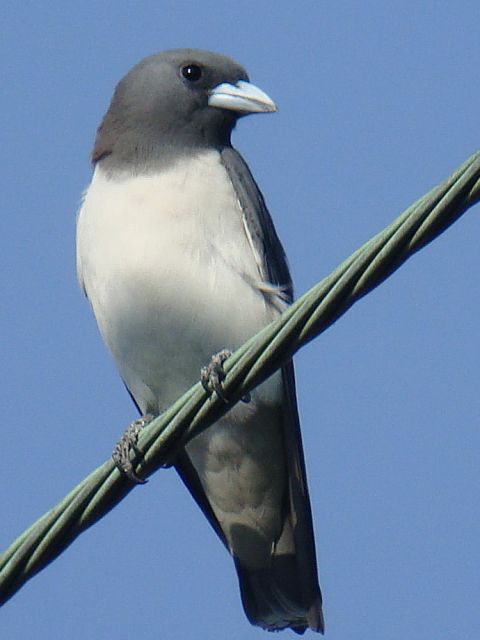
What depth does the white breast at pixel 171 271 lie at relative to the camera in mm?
6305

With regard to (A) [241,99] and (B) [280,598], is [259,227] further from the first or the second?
(B) [280,598]

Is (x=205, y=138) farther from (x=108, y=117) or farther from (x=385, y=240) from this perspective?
(x=385, y=240)

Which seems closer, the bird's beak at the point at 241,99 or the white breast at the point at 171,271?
the white breast at the point at 171,271

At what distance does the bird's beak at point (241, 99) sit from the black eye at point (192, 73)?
114 millimetres

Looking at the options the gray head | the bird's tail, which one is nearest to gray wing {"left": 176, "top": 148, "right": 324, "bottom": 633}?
the bird's tail

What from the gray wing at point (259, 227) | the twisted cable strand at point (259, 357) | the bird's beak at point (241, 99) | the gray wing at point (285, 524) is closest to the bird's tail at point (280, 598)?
the gray wing at point (285, 524)

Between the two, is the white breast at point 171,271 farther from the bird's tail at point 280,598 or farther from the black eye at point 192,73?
the bird's tail at point 280,598

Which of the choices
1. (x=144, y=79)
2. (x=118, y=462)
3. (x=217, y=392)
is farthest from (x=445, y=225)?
(x=144, y=79)

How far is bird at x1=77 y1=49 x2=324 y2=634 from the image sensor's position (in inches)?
250

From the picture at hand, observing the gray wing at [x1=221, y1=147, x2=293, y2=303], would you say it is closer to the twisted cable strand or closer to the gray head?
the gray head

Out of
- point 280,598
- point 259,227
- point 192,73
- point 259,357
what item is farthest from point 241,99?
point 259,357

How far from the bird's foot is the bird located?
423mm

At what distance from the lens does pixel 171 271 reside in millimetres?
6293

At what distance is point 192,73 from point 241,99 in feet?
1.08
